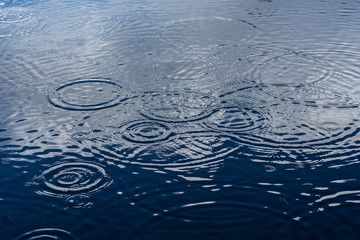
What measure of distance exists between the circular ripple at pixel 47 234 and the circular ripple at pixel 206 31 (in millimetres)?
3036

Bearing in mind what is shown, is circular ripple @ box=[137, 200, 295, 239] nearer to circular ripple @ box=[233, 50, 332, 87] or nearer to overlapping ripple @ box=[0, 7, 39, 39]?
circular ripple @ box=[233, 50, 332, 87]

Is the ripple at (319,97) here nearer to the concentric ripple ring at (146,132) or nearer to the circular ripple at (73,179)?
the concentric ripple ring at (146,132)

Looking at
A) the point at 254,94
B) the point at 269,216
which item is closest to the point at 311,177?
the point at 269,216

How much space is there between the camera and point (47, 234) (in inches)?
86.4

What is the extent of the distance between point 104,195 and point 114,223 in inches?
10.3

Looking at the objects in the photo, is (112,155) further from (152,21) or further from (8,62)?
(152,21)

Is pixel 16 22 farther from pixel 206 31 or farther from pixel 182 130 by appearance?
pixel 182 130

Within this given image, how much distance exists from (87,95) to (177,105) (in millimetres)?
838

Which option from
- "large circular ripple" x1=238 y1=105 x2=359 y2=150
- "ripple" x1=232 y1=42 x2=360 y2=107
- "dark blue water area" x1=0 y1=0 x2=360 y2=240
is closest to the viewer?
"dark blue water area" x1=0 y1=0 x2=360 y2=240

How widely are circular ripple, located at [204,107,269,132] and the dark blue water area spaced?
0.05ft

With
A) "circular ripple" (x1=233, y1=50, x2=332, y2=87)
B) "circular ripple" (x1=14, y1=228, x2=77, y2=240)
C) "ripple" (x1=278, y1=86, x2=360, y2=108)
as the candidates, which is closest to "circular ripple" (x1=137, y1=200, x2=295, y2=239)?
"circular ripple" (x1=14, y1=228, x2=77, y2=240)

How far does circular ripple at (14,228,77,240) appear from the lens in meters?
2.17

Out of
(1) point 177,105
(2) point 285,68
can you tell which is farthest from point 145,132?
(2) point 285,68

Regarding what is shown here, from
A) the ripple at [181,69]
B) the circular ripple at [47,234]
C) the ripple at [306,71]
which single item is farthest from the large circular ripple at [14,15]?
the circular ripple at [47,234]
